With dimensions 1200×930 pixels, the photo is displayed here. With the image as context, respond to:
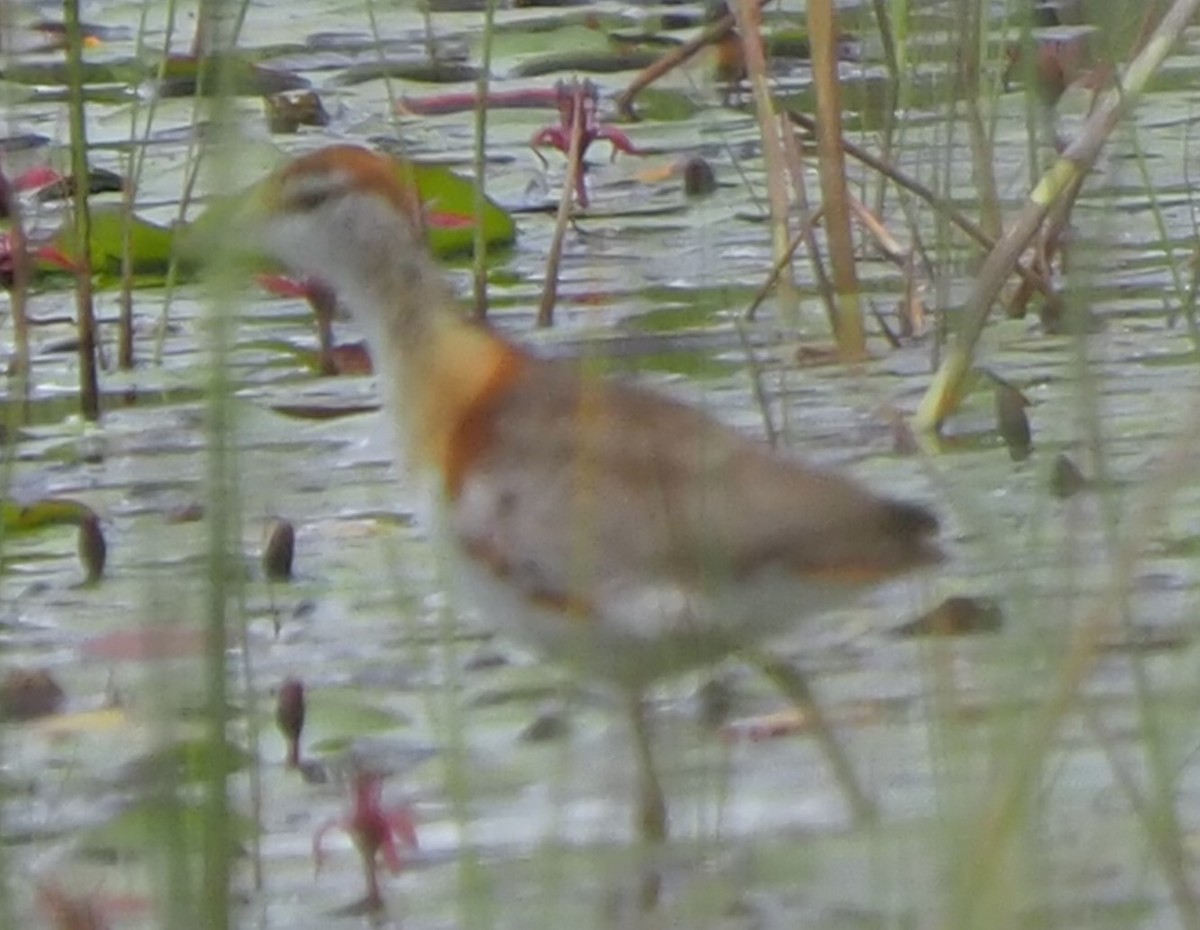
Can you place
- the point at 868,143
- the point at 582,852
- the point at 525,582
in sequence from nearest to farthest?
the point at 582,852, the point at 525,582, the point at 868,143

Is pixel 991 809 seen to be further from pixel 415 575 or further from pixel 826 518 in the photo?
pixel 415 575

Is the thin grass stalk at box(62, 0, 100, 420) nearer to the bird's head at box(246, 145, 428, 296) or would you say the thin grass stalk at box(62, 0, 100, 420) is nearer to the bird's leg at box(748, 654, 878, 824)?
the bird's head at box(246, 145, 428, 296)

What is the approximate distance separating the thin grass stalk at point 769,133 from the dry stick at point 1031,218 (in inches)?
24.3

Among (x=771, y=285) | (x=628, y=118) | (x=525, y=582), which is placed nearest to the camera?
(x=525, y=582)

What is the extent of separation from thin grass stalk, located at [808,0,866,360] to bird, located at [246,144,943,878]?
3.68 ft

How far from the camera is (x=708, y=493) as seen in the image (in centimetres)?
382

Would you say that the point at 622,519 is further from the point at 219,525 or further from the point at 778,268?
the point at 778,268

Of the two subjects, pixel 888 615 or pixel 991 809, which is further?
pixel 888 615

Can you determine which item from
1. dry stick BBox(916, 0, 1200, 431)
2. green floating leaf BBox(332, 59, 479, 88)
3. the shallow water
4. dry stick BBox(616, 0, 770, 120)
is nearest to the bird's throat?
the shallow water

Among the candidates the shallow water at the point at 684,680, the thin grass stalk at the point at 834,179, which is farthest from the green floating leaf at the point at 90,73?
the thin grass stalk at the point at 834,179

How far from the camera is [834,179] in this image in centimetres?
572

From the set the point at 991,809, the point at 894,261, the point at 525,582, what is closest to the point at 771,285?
the point at 894,261

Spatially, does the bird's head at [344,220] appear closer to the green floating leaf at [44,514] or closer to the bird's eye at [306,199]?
the bird's eye at [306,199]

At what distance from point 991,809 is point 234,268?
2.14 ft
